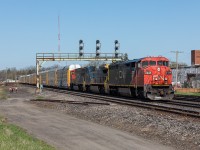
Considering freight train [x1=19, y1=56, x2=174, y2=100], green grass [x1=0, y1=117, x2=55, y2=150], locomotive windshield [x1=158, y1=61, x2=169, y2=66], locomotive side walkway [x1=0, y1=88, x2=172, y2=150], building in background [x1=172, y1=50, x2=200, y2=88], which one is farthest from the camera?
building in background [x1=172, y1=50, x2=200, y2=88]

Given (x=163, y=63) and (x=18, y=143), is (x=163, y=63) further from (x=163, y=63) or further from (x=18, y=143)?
(x=18, y=143)

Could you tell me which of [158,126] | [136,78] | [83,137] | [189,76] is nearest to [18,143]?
[83,137]

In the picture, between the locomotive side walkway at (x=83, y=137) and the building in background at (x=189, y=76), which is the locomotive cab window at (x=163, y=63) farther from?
the building in background at (x=189, y=76)

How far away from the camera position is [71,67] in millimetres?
63906

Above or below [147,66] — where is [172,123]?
below

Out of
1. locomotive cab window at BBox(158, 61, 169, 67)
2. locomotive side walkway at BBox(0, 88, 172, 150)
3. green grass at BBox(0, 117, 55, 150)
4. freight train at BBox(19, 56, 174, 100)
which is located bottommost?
locomotive side walkway at BBox(0, 88, 172, 150)

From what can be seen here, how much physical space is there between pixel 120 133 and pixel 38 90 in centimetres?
4106

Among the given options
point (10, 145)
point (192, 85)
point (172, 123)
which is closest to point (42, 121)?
point (172, 123)

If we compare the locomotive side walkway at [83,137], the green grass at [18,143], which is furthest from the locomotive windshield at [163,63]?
the green grass at [18,143]

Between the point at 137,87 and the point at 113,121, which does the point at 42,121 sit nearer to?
the point at 113,121

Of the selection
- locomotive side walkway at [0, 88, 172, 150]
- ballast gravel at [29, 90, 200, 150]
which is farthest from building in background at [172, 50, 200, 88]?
locomotive side walkway at [0, 88, 172, 150]

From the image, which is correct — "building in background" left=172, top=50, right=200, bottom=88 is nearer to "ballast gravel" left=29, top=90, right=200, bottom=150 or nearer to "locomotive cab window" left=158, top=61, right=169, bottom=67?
"locomotive cab window" left=158, top=61, right=169, bottom=67

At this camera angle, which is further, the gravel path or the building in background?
the building in background

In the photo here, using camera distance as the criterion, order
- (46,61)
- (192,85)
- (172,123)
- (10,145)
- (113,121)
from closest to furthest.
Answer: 1. (10,145)
2. (172,123)
3. (113,121)
4. (46,61)
5. (192,85)
